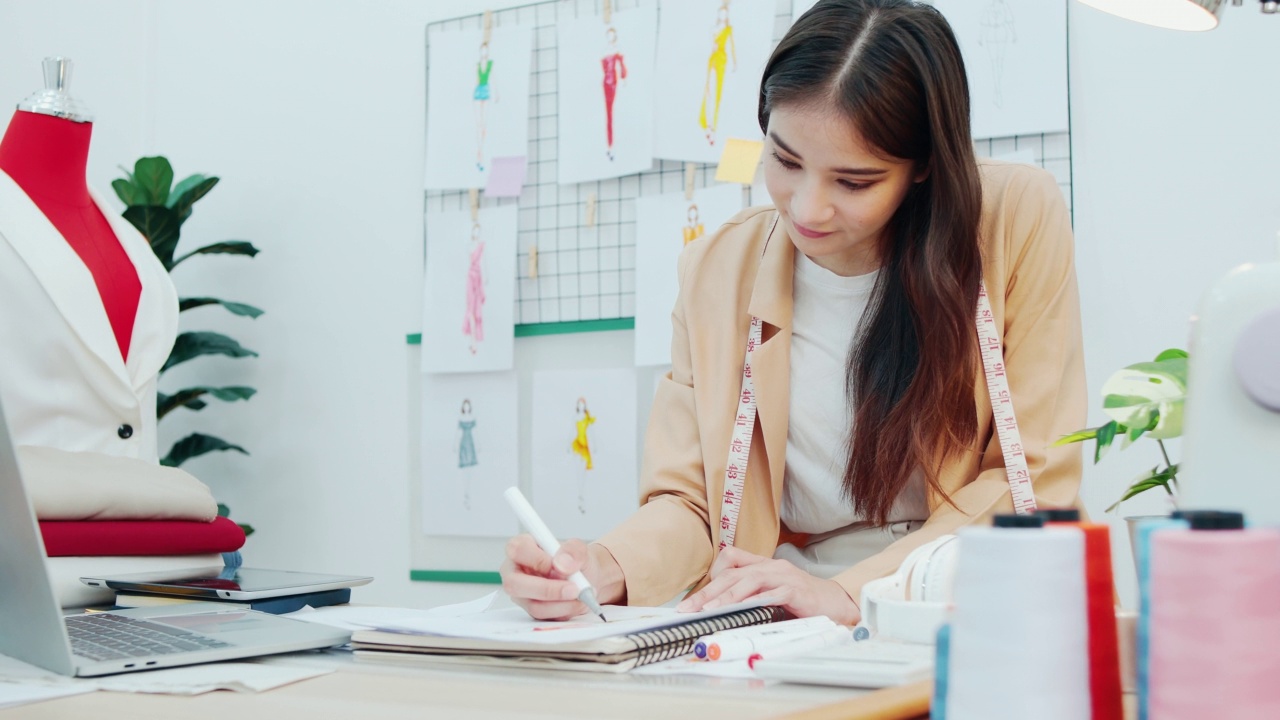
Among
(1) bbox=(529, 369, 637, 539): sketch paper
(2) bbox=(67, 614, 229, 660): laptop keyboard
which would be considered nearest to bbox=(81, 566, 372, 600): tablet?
(2) bbox=(67, 614, 229, 660): laptop keyboard

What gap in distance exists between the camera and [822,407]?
140 centimetres

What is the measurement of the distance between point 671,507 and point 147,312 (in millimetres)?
932

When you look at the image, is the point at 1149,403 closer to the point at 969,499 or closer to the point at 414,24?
the point at 969,499

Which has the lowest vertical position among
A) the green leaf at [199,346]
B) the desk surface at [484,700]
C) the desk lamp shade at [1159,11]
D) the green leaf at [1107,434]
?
the desk surface at [484,700]

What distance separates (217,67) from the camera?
9.32ft

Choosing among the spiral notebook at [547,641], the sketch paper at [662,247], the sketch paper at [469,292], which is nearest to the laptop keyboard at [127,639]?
the spiral notebook at [547,641]

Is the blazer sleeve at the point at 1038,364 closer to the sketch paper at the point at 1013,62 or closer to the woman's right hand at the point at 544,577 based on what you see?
the woman's right hand at the point at 544,577

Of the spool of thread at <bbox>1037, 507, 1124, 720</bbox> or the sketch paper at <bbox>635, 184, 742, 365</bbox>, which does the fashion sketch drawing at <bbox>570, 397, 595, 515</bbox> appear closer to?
the sketch paper at <bbox>635, 184, 742, 365</bbox>

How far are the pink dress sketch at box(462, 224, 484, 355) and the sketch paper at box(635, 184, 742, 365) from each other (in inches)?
14.6

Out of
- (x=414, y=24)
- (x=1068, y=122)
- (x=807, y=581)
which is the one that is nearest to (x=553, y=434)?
(x=414, y=24)

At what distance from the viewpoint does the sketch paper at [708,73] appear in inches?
84.4

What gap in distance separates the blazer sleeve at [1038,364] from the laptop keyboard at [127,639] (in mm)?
722

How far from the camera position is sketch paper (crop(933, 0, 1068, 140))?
6.25 feet

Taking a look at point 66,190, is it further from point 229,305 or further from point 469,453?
point 469,453
